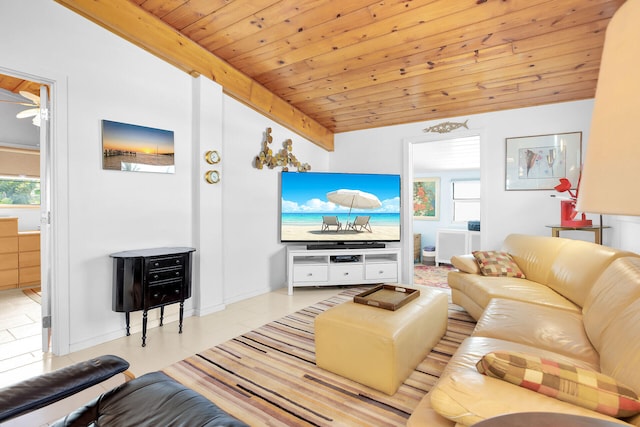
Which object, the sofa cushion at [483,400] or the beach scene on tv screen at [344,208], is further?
the beach scene on tv screen at [344,208]

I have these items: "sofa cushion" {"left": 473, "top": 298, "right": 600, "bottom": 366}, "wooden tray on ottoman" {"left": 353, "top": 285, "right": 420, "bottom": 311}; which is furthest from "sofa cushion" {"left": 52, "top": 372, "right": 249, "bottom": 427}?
"sofa cushion" {"left": 473, "top": 298, "right": 600, "bottom": 366}

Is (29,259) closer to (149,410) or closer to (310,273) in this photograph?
(310,273)

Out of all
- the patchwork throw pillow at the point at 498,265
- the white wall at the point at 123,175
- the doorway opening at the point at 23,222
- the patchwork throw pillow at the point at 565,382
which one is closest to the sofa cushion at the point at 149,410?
the patchwork throw pillow at the point at 565,382

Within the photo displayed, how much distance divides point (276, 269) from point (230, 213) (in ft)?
3.71

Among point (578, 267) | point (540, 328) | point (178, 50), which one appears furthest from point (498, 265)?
point (178, 50)

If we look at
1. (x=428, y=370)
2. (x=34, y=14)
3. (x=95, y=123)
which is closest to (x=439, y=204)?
(x=428, y=370)

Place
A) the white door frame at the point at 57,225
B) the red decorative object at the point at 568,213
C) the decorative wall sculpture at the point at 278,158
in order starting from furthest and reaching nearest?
the decorative wall sculpture at the point at 278,158, the red decorative object at the point at 568,213, the white door frame at the point at 57,225

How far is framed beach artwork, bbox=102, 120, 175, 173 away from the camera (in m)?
2.86

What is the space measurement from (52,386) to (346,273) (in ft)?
11.5

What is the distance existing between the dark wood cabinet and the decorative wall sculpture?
1.70 m

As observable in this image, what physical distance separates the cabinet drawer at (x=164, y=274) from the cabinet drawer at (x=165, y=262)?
43 mm

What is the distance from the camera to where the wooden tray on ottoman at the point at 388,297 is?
7.91 feet

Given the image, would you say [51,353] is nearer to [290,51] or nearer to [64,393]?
[64,393]

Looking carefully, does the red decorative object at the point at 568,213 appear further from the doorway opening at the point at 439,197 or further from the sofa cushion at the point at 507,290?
the doorway opening at the point at 439,197
